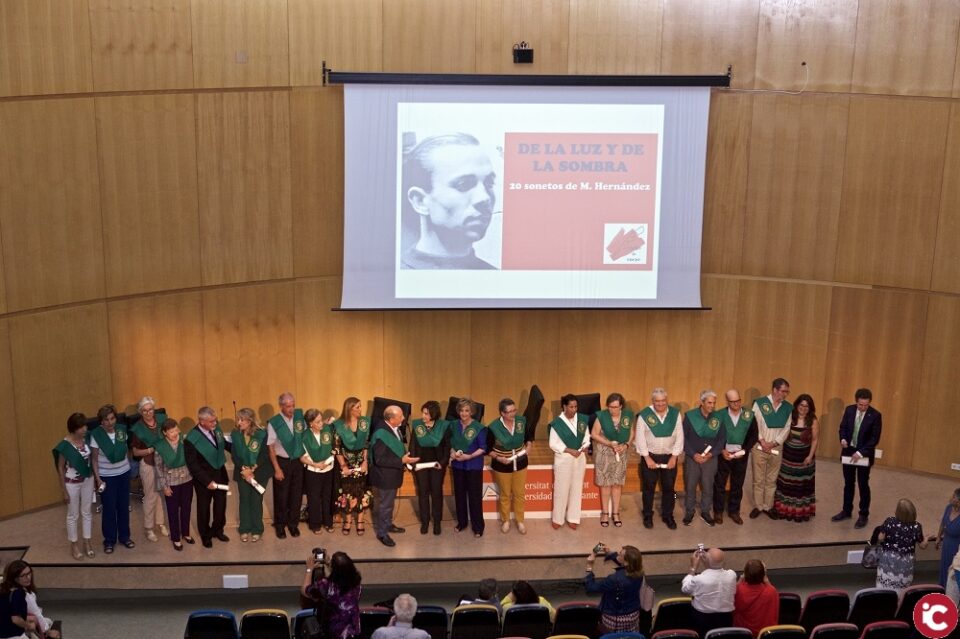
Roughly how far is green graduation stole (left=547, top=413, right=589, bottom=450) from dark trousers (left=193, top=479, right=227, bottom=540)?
2.81m

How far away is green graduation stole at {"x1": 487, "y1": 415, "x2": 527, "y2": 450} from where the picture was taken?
8.68 m

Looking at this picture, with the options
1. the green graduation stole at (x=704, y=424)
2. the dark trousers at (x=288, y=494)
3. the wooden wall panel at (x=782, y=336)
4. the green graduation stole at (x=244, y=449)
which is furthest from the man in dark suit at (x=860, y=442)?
the green graduation stole at (x=244, y=449)

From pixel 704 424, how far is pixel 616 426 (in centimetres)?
75

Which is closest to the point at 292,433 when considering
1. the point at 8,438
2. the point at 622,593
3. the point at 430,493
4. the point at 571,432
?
the point at 430,493

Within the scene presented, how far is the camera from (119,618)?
26.9 feet

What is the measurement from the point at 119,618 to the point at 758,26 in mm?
7984

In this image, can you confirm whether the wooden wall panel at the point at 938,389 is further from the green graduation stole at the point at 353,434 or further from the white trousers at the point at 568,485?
the green graduation stole at the point at 353,434

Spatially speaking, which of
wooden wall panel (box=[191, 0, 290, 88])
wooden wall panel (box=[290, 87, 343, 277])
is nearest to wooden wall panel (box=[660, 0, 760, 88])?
wooden wall panel (box=[290, 87, 343, 277])

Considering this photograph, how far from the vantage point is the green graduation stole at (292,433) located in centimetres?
852

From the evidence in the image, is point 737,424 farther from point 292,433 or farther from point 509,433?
point 292,433

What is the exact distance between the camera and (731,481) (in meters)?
9.18

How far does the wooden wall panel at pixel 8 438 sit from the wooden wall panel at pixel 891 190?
7.90 m

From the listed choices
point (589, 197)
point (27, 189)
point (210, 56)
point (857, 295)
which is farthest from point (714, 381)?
point (27, 189)

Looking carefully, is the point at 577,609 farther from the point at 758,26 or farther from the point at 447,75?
the point at 758,26
